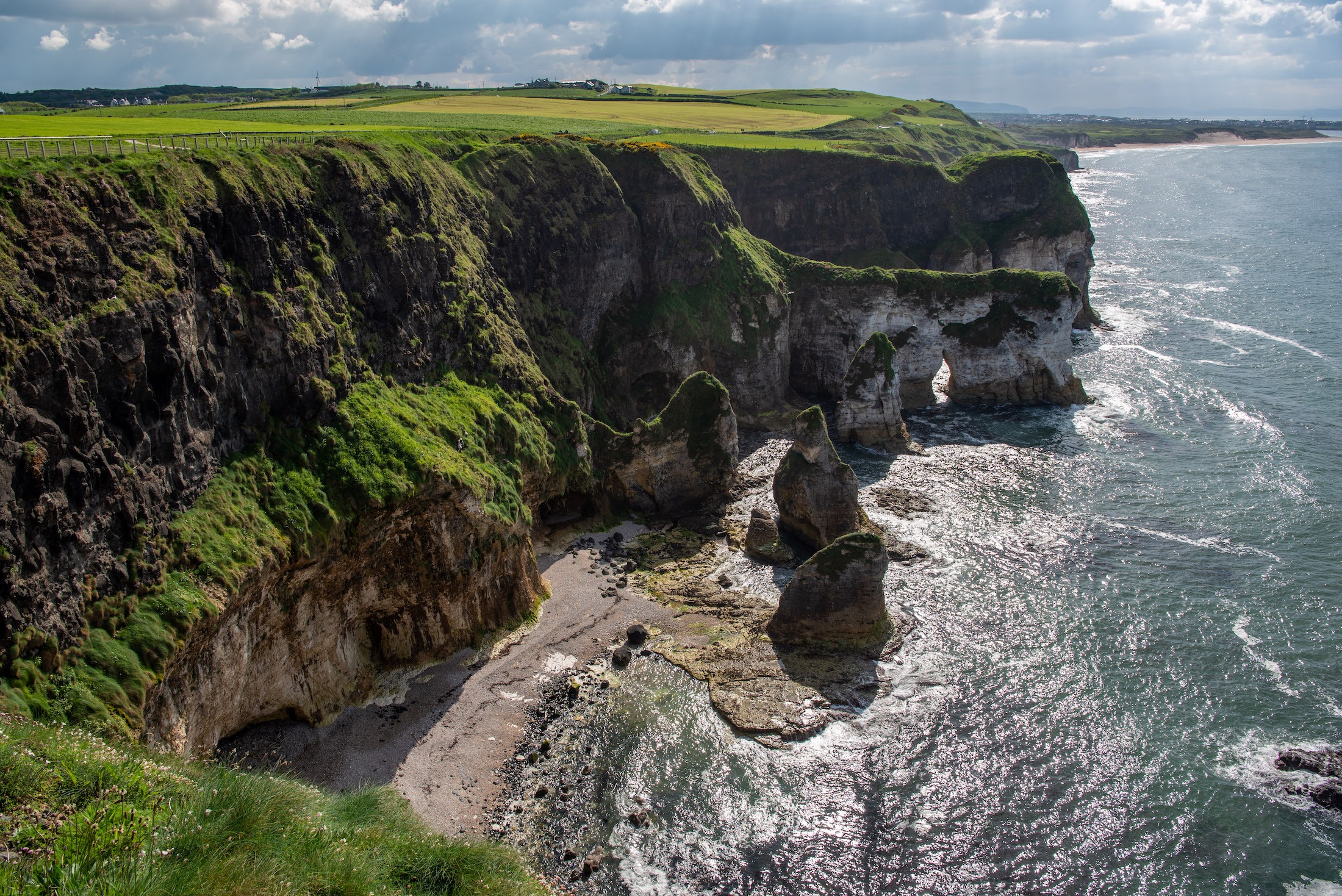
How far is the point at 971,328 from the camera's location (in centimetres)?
6956

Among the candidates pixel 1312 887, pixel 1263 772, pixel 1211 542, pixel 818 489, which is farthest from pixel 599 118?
pixel 1312 887

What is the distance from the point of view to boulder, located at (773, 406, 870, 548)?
46312 millimetres

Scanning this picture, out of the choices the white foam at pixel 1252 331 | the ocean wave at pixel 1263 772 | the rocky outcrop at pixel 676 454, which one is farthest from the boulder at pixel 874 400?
the white foam at pixel 1252 331

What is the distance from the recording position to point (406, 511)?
Result: 116 feet

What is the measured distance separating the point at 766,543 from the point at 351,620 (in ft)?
70.6

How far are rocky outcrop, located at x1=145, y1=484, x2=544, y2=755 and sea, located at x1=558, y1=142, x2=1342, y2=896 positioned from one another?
7.93 m

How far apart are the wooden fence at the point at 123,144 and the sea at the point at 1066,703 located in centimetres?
2979

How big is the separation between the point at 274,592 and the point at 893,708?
24015 millimetres

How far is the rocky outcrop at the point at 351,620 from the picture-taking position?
89.9 feet

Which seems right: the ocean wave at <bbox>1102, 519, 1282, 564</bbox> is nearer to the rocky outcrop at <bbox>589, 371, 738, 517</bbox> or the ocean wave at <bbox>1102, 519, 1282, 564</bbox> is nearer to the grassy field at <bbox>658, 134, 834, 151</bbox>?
the rocky outcrop at <bbox>589, 371, 738, 517</bbox>

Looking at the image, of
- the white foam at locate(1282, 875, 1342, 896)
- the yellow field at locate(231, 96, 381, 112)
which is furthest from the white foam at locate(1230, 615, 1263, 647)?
the yellow field at locate(231, 96, 381, 112)

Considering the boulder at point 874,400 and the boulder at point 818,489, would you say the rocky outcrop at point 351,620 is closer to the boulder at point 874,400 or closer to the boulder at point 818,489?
the boulder at point 818,489

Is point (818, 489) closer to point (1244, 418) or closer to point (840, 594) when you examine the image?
point (840, 594)

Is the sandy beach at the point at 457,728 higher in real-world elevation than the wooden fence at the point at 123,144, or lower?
lower
